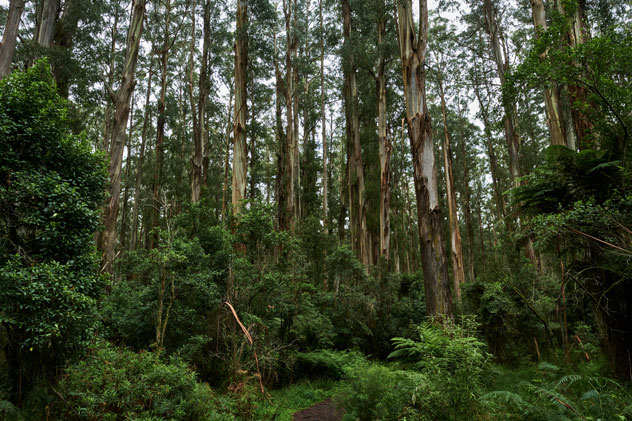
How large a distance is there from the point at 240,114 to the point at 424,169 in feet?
21.1

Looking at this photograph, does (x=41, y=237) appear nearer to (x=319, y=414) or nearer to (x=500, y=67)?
(x=319, y=414)

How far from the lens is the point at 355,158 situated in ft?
52.5

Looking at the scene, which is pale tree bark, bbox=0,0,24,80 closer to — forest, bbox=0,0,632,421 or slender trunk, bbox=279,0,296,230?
forest, bbox=0,0,632,421

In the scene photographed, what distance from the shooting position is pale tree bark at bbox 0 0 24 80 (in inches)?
305

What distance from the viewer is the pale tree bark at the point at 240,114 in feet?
33.9

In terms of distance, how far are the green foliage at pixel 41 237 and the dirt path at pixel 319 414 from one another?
3.59 meters

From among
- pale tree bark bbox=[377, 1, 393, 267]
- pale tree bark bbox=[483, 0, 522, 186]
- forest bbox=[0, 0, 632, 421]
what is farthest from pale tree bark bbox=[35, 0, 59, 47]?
pale tree bark bbox=[483, 0, 522, 186]

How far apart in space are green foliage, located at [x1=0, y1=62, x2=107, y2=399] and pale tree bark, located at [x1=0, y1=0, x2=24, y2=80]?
436 cm

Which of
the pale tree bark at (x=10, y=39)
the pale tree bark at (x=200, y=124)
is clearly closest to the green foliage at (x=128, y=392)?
the pale tree bark at (x=10, y=39)

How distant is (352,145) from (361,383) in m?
13.1

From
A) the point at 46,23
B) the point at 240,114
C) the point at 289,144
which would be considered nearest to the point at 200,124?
the point at 289,144

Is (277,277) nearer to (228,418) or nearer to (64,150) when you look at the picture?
(228,418)

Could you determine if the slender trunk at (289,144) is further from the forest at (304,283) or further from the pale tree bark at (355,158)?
the forest at (304,283)

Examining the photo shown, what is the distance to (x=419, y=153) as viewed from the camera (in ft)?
22.5
